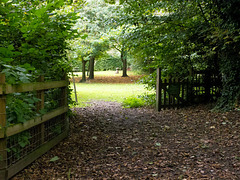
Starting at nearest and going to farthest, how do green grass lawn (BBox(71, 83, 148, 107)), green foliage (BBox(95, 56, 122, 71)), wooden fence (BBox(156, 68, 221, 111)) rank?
wooden fence (BBox(156, 68, 221, 111)), green grass lawn (BBox(71, 83, 148, 107)), green foliage (BBox(95, 56, 122, 71))

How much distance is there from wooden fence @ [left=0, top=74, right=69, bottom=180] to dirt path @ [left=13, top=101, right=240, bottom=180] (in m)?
0.19

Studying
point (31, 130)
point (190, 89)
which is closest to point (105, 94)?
point (190, 89)

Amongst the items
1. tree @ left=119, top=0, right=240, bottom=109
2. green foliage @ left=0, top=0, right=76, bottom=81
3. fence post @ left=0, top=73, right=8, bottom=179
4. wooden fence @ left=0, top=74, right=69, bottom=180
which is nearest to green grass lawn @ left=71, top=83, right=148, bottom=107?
tree @ left=119, top=0, right=240, bottom=109

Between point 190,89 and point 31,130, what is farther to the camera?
point 190,89

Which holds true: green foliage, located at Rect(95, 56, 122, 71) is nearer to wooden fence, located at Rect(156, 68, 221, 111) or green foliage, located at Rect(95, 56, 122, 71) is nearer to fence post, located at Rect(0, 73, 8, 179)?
wooden fence, located at Rect(156, 68, 221, 111)

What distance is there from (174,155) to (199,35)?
5232 mm

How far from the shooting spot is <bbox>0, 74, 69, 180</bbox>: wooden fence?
10.8 ft

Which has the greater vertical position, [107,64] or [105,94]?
[107,64]

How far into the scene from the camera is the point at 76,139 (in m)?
5.66

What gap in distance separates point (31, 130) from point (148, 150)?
2362 mm

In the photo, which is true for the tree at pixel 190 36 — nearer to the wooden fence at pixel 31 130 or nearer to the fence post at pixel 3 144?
the wooden fence at pixel 31 130

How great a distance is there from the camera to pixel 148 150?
4.99 m

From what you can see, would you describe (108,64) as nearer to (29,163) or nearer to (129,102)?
(129,102)

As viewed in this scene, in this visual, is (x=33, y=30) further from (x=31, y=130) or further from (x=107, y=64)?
(x=107, y=64)
